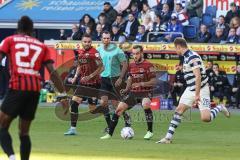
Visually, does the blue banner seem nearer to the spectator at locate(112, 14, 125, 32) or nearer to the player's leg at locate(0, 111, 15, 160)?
the spectator at locate(112, 14, 125, 32)

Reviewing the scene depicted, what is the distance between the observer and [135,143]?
1767cm

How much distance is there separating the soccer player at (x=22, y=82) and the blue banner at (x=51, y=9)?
71.5 feet

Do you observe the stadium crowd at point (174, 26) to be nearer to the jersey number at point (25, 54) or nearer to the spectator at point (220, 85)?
the spectator at point (220, 85)

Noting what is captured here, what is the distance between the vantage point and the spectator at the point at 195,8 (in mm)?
31328

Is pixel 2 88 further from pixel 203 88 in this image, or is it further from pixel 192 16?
pixel 203 88

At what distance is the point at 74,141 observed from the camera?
17875 mm

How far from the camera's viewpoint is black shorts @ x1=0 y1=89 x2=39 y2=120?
12.7m

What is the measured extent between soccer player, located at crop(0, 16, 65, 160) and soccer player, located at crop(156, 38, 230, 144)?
16.4ft

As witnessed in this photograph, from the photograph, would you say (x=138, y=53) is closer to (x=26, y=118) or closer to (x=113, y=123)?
(x=113, y=123)

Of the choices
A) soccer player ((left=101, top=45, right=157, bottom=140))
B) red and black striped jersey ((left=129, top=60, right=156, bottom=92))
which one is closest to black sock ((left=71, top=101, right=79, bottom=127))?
soccer player ((left=101, top=45, right=157, bottom=140))

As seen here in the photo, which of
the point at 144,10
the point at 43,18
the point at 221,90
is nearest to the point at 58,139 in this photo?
the point at 221,90

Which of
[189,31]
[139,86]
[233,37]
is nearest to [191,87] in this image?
[139,86]

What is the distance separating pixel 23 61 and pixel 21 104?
0.63m

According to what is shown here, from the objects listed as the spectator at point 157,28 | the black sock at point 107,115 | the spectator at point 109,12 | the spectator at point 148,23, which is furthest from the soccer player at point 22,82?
the spectator at point 109,12
